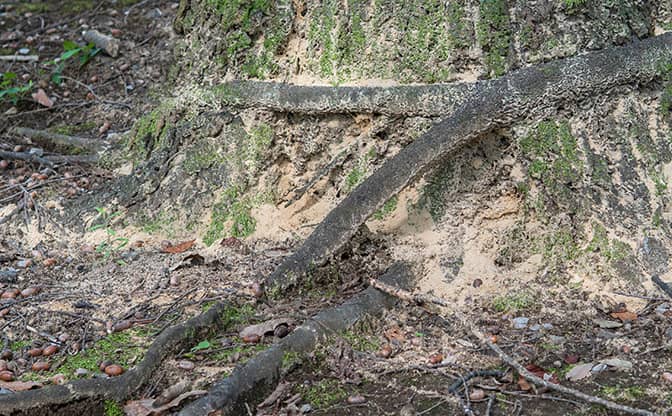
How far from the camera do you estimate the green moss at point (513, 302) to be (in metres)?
4.09

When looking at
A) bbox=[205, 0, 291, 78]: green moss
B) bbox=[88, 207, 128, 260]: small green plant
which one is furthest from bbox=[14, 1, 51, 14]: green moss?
bbox=[205, 0, 291, 78]: green moss

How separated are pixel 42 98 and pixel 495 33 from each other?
→ 15.1 feet

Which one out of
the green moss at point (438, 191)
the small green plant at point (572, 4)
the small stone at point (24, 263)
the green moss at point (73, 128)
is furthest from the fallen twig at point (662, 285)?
the green moss at point (73, 128)

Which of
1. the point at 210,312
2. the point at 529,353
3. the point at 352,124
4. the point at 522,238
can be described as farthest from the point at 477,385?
the point at 352,124

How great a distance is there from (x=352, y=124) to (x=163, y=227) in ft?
4.34

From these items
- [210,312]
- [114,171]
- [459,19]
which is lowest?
[210,312]

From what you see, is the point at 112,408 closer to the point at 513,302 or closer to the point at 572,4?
the point at 513,302

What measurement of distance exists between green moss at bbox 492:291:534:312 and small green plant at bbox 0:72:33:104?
5.01 metres

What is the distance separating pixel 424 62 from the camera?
14.4ft

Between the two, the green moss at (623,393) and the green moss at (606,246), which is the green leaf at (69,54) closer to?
the green moss at (606,246)

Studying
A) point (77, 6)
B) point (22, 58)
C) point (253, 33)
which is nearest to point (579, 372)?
point (253, 33)

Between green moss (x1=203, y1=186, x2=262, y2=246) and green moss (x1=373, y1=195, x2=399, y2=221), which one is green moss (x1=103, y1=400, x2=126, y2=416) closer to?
green moss (x1=203, y1=186, x2=262, y2=246)

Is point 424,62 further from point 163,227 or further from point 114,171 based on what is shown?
point 114,171

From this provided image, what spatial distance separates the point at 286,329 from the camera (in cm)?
391
